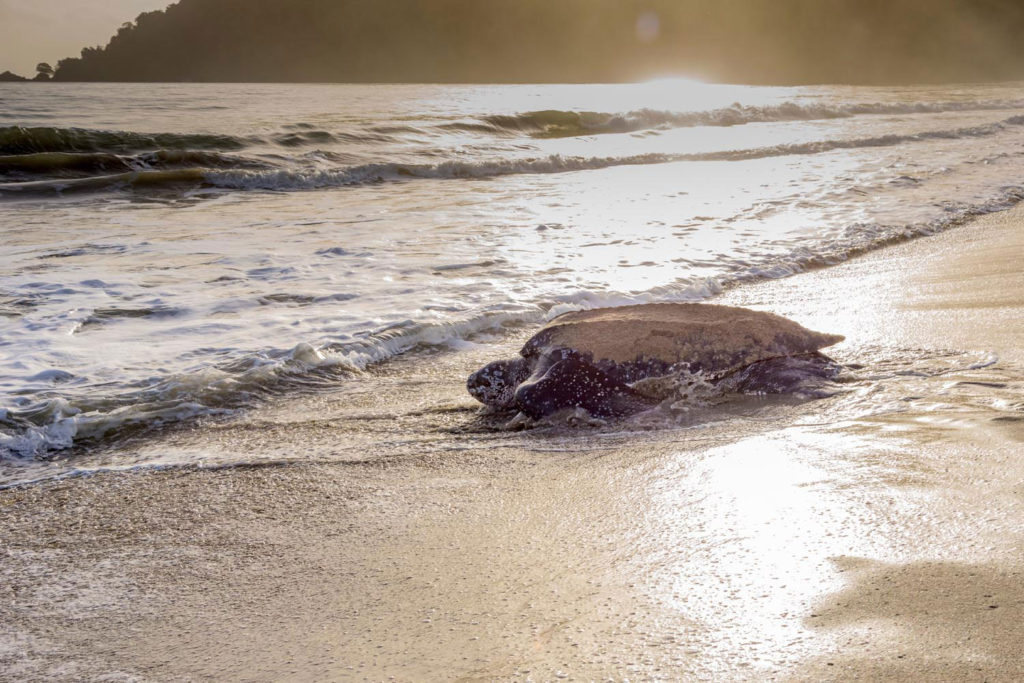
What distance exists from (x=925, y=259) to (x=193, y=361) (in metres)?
4.36

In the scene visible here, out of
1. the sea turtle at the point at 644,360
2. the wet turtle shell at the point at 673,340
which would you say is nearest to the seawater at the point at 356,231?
the sea turtle at the point at 644,360

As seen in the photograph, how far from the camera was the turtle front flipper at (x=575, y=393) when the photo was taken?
9.44ft

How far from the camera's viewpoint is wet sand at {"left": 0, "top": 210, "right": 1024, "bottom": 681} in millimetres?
1506

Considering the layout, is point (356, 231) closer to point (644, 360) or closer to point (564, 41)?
point (644, 360)

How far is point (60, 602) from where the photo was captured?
6.10ft

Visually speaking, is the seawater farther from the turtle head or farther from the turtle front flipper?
the turtle front flipper

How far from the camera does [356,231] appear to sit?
7.08 meters

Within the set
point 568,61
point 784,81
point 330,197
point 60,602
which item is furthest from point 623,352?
point 568,61

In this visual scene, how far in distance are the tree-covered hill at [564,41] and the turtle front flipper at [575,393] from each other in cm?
6854

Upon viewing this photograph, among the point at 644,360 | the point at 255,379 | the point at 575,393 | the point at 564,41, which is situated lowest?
the point at 255,379

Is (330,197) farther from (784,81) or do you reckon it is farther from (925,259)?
(784,81)

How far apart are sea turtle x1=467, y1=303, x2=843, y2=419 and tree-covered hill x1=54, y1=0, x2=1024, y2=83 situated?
223 feet

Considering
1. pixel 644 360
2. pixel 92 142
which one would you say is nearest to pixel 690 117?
pixel 92 142

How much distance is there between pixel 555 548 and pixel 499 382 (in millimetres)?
1174
